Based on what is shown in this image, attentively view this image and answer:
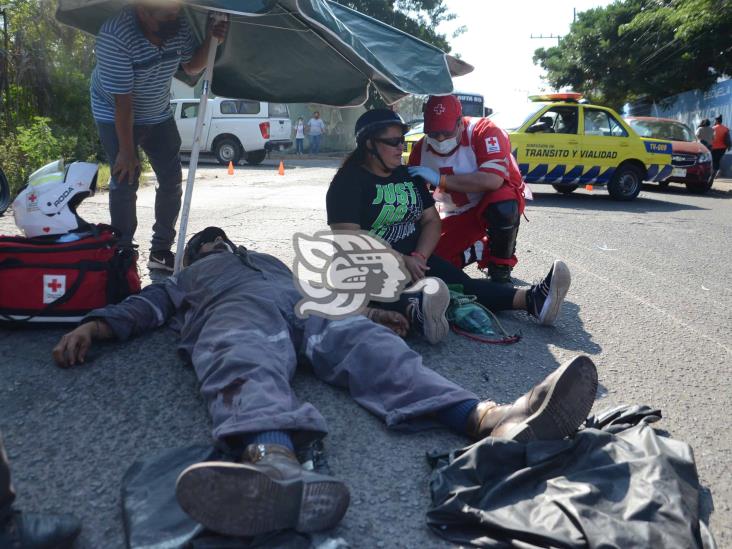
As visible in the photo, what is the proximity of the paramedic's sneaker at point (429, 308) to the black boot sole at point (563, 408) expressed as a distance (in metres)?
1.18

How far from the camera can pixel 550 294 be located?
362 cm

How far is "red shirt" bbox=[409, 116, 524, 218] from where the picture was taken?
4129 mm

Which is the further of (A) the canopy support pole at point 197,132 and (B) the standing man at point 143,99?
(A) the canopy support pole at point 197,132

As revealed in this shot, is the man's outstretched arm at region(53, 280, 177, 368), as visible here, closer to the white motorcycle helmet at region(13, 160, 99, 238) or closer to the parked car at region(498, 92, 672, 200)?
the white motorcycle helmet at region(13, 160, 99, 238)

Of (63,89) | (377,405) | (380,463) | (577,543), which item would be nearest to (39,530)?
(380,463)

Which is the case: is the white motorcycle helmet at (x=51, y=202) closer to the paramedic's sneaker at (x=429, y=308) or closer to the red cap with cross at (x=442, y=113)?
the paramedic's sneaker at (x=429, y=308)

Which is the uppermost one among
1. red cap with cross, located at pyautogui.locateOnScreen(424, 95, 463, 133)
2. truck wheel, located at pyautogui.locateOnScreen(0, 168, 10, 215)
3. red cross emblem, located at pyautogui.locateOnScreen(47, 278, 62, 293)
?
red cap with cross, located at pyautogui.locateOnScreen(424, 95, 463, 133)

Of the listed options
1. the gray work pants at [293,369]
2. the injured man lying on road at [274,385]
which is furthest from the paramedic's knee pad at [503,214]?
the gray work pants at [293,369]

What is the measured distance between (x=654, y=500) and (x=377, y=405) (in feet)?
3.42

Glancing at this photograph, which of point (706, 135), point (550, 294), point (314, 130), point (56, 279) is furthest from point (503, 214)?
point (314, 130)

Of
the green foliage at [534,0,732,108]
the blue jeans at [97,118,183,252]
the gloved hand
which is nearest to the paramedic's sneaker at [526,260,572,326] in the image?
the gloved hand

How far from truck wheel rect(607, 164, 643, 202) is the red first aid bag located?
10834mm

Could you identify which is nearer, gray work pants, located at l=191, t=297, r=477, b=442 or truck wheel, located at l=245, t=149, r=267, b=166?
gray work pants, located at l=191, t=297, r=477, b=442

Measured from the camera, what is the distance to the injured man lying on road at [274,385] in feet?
5.15
